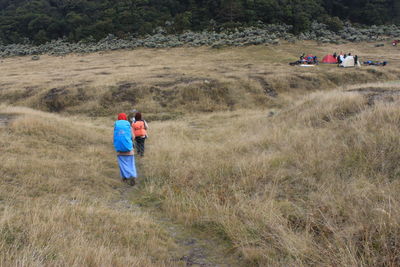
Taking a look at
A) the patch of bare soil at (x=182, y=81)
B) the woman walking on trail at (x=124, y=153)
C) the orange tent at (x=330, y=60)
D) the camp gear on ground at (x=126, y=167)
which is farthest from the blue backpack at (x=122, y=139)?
the orange tent at (x=330, y=60)

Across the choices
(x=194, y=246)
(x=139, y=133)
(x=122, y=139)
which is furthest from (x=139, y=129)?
(x=194, y=246)

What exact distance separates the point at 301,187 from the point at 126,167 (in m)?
4.06

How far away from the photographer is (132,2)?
193 ft

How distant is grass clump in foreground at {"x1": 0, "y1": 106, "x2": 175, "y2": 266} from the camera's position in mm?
3475

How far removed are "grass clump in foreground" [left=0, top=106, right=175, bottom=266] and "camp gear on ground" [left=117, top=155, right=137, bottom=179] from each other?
10.4 inches

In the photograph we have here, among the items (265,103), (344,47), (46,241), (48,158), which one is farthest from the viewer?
(344,47)

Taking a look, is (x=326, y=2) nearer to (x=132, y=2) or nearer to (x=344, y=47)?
(x=344, y=47)

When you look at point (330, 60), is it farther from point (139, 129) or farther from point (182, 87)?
point (139, 129)

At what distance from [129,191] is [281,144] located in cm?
399

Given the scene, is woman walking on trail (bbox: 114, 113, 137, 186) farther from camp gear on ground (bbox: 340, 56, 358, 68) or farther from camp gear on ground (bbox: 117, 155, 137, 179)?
camp gear on ground (bbox: 340, 56, 358, 68)

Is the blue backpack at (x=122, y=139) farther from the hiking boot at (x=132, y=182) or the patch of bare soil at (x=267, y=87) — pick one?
the patch of bare soil at (x=267, y=87)

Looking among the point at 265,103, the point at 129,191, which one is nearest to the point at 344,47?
the point at 265,103

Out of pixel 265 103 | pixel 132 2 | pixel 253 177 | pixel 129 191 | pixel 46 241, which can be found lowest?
pixel 265 103

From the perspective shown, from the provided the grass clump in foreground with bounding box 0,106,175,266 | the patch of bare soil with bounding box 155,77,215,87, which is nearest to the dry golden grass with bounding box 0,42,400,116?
the patch of bare soil with bounding box 155,77,215,87
